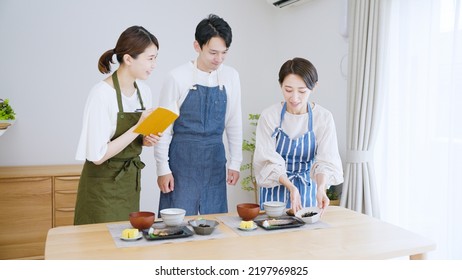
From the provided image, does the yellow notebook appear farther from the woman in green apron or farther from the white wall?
the white wall

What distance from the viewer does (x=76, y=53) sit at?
4.06 metres

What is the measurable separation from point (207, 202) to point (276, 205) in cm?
73

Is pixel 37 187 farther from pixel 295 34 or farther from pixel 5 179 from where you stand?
pixel 295 34

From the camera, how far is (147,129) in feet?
6.65

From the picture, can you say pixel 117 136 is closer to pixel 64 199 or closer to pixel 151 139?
pixel 151 139

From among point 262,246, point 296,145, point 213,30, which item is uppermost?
point 213,30

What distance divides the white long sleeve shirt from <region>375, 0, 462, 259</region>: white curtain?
1.25 m

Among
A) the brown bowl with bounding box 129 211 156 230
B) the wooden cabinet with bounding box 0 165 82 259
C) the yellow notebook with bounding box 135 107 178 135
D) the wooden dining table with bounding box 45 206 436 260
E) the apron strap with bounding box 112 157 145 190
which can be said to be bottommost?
the wooden cabinet with bounding box 0 165 82 259

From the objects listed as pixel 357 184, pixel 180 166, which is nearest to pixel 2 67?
pixel 180 166

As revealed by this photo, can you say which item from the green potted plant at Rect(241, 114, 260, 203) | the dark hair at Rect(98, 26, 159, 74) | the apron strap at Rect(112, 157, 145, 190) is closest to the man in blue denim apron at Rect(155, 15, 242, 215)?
the apron strap at Rect(112, 157, 145, 190)

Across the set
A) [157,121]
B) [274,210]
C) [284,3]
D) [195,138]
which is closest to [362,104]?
[195,138]

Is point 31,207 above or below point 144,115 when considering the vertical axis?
below

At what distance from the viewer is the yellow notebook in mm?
1916

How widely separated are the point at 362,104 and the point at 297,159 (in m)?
1.31
